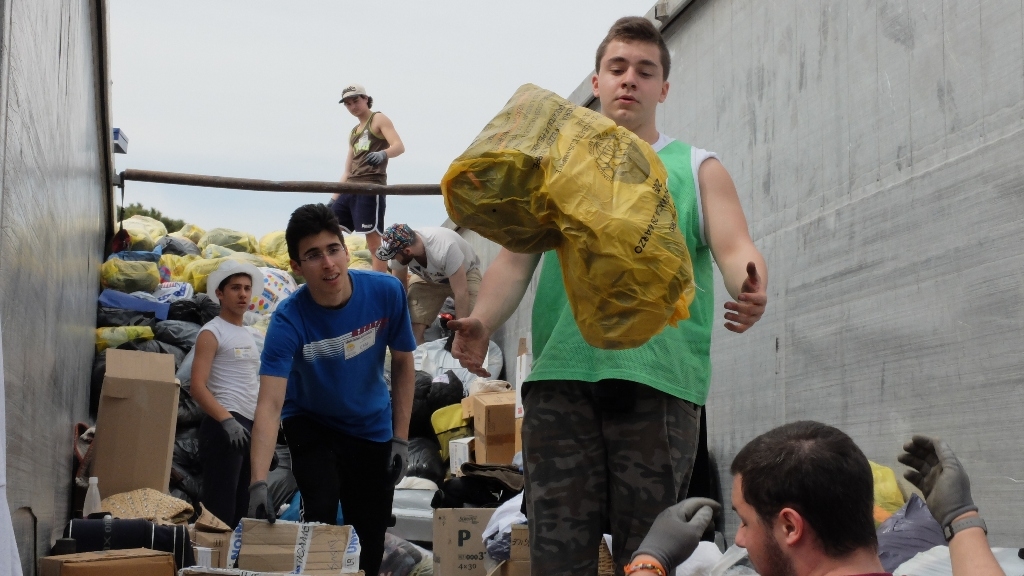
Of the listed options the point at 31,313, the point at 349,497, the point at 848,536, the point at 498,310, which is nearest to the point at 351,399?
the point at 349,497

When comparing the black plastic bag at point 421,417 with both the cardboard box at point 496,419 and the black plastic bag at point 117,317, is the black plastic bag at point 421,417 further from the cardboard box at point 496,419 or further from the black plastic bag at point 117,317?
the black plastic bag at point 117,317

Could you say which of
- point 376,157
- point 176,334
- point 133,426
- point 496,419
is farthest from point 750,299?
point 376,157

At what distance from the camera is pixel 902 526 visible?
305 centimetres

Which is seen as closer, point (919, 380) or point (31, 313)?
point (31, 313)

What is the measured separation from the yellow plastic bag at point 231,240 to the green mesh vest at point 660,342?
8336 millimetres

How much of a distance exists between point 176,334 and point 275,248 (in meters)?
3.21

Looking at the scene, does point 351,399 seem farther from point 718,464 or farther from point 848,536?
point 848,536

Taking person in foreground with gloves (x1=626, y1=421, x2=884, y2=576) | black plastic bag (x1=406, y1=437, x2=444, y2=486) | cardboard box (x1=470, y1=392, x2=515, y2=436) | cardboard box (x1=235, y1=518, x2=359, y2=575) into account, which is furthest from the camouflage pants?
black plastic bag (x1=406, y1=437, x2=444, y2=486)

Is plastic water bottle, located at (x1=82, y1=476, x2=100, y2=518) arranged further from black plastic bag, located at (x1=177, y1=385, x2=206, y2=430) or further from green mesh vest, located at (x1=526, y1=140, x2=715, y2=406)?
green mesh vest, located at (x1=526, y1=140, x2=715, y2=406)

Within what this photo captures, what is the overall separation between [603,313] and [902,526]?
145 cm

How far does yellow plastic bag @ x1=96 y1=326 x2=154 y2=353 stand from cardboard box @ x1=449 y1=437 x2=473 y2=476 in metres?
2.17

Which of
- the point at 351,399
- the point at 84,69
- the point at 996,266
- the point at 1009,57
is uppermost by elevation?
the point at 84,69

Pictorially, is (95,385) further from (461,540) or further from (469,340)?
(469,340)

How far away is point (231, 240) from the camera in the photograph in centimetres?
1050
